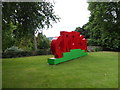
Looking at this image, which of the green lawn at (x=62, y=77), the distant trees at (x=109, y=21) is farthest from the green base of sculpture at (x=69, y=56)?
the distant trees at (x=109, y=21)

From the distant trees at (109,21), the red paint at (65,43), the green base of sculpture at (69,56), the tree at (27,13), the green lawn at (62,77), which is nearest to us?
the green lawn at (62,77)

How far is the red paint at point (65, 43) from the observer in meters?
8.00

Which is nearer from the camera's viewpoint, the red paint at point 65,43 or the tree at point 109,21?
the red paint at point 65,43

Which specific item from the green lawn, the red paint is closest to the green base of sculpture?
the red paint

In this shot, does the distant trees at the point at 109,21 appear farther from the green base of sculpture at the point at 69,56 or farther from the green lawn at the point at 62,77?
the green lawn at the point at 62,77

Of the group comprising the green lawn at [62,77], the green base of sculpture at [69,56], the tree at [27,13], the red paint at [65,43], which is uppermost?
the tree at [27,13]

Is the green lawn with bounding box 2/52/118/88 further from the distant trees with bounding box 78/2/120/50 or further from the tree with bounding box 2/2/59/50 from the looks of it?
the distant trees with bounding box 78/2/120/50

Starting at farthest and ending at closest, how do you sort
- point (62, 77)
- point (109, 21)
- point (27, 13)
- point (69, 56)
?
1. point (109, 21)
2. point (69, 56)
3. point (27, 13)
4. point (62, 77)

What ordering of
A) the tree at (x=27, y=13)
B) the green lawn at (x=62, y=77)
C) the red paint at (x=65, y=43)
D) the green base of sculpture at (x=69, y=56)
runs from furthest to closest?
the red paint at (x=65, y=43) → the green base of sculpture at (x=69, y=56) → the tree at (x=27, y=13) → the green lawn at (x=62, y=77)

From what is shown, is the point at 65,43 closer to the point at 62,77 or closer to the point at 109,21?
the point at 62,77

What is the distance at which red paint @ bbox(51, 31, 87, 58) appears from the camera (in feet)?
26.2

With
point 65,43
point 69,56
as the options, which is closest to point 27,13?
point 65,43

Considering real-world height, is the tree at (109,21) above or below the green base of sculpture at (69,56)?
above

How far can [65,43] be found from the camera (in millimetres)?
9102
